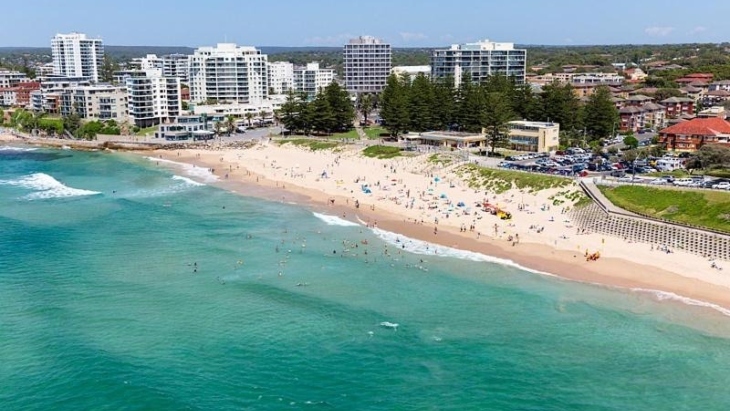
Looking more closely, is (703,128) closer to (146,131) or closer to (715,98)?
(715,98)

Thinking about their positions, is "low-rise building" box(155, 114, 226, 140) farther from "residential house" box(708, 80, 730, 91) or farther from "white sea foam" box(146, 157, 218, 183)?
"residential house" box(708, 80, 730, 91)

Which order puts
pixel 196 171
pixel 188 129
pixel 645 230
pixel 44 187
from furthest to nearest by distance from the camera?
pixel 188 129, pixel 196 171, pixel 44 187, pixel 645 230

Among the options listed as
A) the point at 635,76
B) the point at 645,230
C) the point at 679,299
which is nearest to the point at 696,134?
the point at 645,230

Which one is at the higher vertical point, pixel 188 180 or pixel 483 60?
pixel 483 60

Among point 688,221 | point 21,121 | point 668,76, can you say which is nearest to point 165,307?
point 688,221

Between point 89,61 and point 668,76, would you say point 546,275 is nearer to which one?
point 668,76

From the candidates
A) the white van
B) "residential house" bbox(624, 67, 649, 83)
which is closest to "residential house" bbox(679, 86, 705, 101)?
"residential house" bbox(624, 67, 649, 83)

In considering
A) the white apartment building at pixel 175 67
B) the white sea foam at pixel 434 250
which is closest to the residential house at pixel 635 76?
the white apartment building at pixel 175 67
